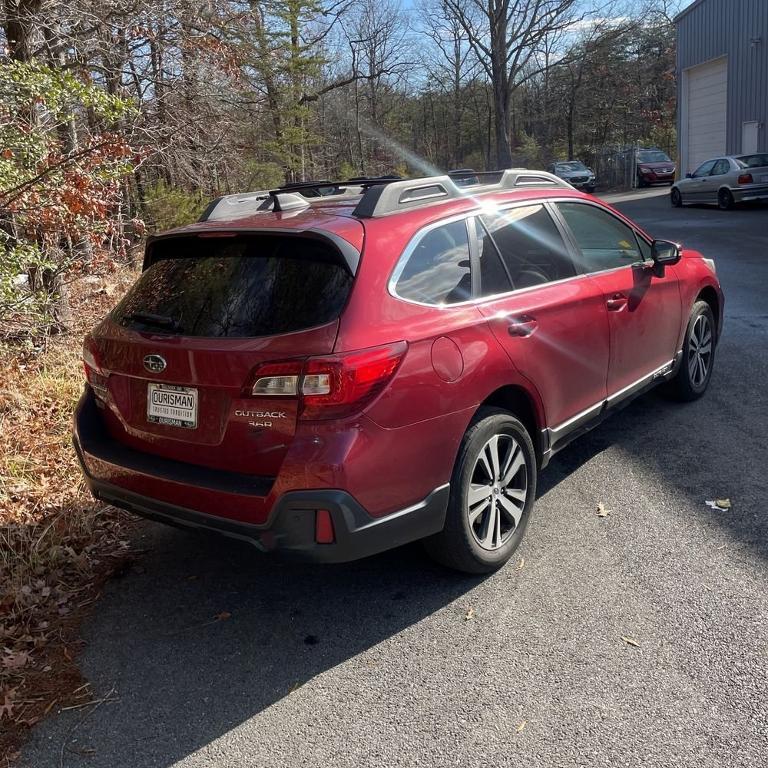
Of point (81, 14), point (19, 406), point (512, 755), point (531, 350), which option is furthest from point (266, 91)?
point (512, 755)

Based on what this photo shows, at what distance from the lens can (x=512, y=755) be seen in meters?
2.46

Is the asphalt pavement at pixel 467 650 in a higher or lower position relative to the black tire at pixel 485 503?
lower

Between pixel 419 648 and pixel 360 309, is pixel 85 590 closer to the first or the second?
pixel 419 648

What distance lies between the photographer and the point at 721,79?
27.8 m

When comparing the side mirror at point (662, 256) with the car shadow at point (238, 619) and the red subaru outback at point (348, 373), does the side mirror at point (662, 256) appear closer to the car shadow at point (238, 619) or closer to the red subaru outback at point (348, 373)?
the red subaru outback at point (348, 373)

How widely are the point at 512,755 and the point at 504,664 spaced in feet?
1.55

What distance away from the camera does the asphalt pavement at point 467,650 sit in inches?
100

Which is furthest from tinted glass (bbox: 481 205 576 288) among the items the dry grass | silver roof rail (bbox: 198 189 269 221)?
the dry grass

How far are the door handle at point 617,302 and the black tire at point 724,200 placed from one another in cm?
1883

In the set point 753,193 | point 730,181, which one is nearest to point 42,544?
point 753,193

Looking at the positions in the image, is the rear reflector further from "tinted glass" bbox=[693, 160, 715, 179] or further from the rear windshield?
"tinted glass" bbox=[693, 160, 715, 179]

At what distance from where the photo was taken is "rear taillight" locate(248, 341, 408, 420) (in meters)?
2.79

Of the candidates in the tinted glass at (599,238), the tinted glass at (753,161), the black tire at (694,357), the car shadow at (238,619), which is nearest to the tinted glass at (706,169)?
the tinted glass at (753,161)

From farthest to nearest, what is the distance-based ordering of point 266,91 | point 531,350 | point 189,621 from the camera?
1. point 266,91
2. point 531,350
3. point 189,621
